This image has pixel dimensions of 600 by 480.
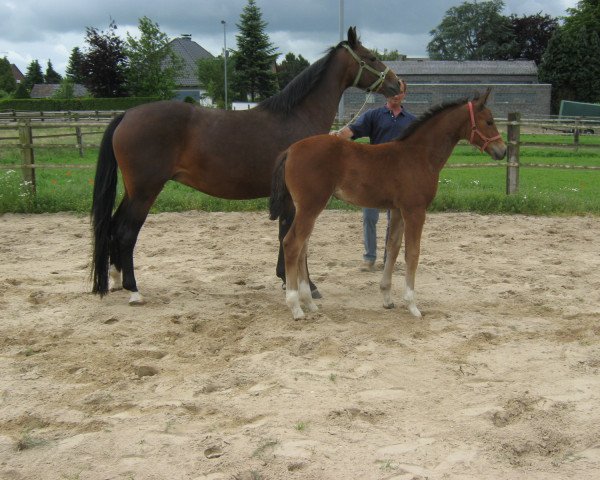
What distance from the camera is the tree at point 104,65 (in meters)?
36.2

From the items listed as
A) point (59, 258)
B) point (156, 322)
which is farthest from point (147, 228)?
point (156, 322)

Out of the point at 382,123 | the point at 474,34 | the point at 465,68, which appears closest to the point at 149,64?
the point at 465,68

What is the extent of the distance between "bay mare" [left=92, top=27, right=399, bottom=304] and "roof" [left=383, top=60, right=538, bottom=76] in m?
42.5

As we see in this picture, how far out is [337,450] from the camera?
2.88 meters

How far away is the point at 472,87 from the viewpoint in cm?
3888

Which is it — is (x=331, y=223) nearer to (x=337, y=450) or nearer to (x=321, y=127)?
(x=321, y=127)

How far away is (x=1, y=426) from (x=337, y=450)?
1.69 metres

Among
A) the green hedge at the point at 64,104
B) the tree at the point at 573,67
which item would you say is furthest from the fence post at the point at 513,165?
the tree at the point at 573,67

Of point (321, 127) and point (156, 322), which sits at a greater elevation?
point (321, 127)

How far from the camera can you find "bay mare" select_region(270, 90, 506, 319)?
4.82 meters

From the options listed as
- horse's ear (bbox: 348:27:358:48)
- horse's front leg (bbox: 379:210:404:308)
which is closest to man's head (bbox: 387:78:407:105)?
horse's ear (bbox: 348:27:358:48)

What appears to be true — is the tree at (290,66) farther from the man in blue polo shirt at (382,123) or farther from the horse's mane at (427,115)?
the horse's mane at (427,115)

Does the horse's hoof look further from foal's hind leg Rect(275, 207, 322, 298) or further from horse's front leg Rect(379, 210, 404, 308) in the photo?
horse's front leg Rect(379, 210, 404, 308)

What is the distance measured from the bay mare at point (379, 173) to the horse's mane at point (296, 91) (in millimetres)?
944
